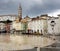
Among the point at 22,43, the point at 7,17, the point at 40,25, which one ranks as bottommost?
the point at 22,43

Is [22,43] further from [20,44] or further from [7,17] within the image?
[7,17]

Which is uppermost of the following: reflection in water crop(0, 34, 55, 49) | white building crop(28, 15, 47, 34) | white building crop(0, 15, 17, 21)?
white building crop(0, 15, 17, 21)

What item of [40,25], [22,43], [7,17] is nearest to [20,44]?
[22,43]

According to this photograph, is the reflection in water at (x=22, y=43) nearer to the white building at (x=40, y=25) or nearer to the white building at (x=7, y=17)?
the white building at (x=40, y=25)

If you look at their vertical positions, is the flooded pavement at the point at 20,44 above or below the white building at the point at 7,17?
below

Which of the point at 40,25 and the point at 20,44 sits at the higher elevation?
the point at 40,25

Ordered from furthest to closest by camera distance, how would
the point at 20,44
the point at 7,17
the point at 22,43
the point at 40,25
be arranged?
the point at 7,17 → the point at 40,25 → the point at 22,43 → the point at 20,44

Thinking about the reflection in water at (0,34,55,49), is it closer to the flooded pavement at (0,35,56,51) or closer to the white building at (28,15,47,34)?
the flooded pavement at (0,35,56,51)

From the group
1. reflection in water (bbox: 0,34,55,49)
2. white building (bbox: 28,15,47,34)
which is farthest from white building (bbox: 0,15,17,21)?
reflection in water (bbox: 0,34,55,49)

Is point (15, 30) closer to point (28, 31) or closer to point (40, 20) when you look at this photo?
point (28, 31)

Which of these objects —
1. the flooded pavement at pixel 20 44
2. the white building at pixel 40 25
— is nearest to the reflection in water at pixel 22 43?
the flooded pavement at pixel 20 44

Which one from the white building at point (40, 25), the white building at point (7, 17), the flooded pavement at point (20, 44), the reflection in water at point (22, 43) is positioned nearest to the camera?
the flooded pavement at point (20, 44)

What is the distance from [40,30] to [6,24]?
3987 cm

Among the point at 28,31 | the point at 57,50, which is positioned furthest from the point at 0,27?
the point at 57,50
